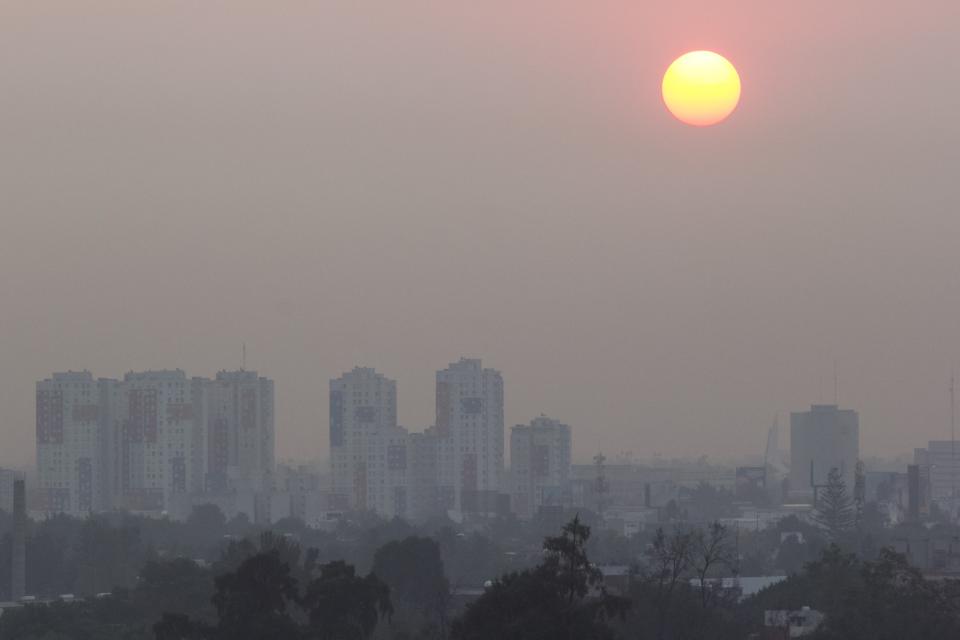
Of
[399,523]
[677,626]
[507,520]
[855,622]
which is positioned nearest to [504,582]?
[677,626]

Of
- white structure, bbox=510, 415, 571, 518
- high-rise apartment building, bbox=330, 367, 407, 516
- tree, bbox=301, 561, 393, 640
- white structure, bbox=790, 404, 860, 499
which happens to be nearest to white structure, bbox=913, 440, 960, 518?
white structure, bbox=790, 404, 860, 499

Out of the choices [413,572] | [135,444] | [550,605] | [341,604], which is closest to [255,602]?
[341,604]

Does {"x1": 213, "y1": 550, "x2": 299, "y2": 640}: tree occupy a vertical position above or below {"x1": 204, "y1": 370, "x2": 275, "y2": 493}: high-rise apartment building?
below

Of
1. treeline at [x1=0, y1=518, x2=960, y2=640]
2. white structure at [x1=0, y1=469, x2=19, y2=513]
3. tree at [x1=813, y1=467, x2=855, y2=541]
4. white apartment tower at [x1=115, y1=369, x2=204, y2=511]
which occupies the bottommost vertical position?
treeline at [x1=0, y1=518, x2=960, y2=640]

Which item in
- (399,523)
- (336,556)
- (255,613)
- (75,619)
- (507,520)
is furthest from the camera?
(507,520)

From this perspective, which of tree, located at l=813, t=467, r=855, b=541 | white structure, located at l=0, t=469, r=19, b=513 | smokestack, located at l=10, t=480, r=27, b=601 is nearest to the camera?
smokestack, located at l=10, t=480, r=27, b=601

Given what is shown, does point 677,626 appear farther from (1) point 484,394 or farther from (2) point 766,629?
(1) point 484,394

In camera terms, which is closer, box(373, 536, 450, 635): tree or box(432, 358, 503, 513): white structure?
box(373, 536, 450, 635): tree

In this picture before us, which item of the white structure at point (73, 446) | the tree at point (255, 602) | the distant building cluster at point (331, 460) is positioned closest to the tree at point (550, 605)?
the tree at point (255, 602)

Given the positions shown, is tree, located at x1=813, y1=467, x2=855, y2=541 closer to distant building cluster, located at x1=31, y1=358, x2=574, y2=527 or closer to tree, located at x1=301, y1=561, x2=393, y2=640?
distant building cluster, located at x1=31, y1=358, x2=574, y2=527
